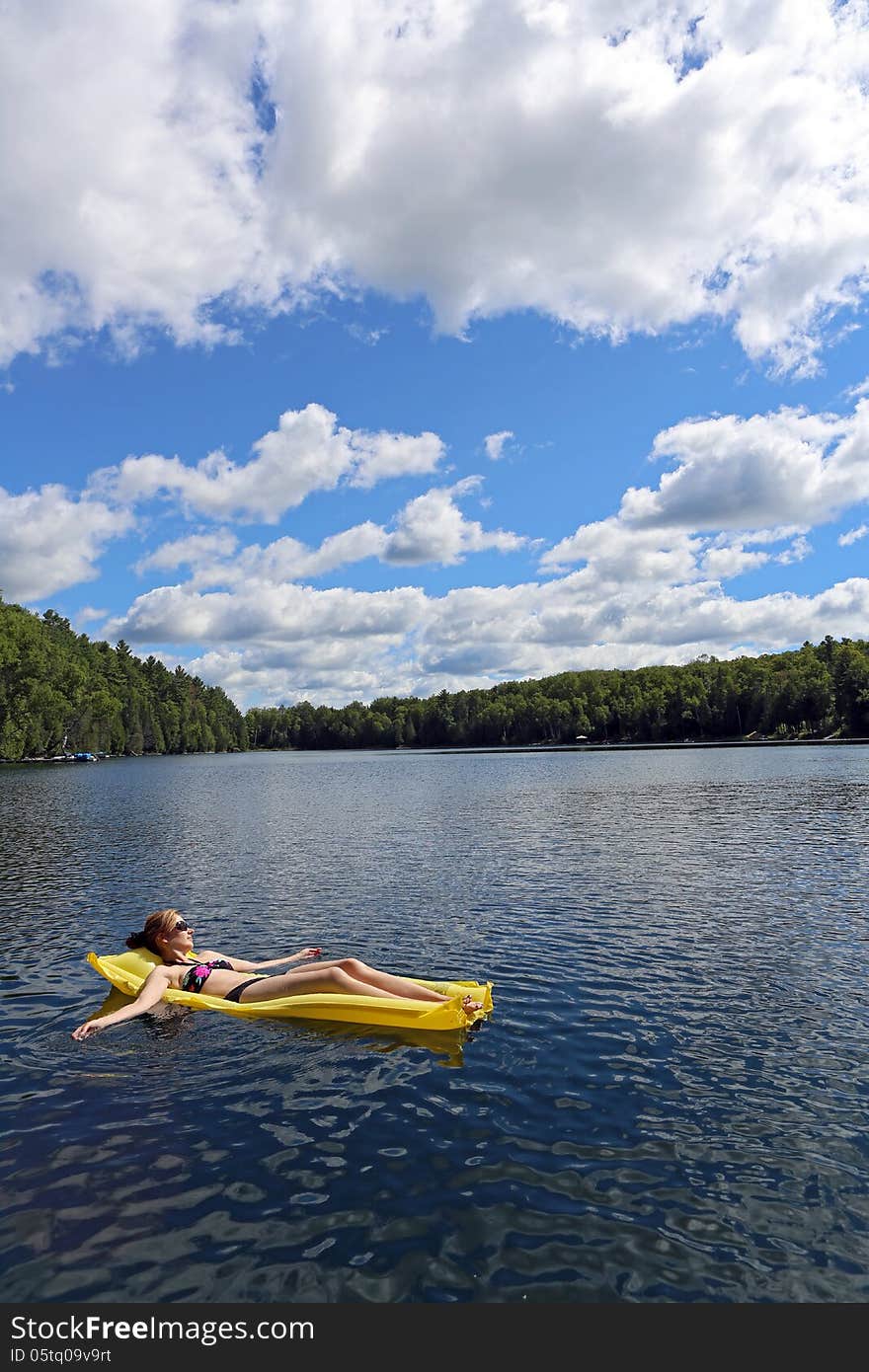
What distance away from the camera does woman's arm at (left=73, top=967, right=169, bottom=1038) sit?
11172mm

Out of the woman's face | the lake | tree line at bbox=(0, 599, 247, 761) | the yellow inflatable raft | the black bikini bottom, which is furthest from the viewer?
tree line at bbox=(0, 599, 247, 761)

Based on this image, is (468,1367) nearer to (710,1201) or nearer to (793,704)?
(710,1201)

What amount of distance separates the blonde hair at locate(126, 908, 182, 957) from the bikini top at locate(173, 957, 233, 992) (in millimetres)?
554

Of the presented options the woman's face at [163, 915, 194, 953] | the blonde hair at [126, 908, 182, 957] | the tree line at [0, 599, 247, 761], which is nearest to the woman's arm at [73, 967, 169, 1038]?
Result: the woman's face at [163, 915, 194, 953]

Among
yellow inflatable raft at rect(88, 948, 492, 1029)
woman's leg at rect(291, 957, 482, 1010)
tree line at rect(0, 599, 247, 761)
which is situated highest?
tree line at rect(0, 599, 247, 761)

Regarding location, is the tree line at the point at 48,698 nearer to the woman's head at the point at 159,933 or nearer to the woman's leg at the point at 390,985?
the woman's head at the point at 159,933

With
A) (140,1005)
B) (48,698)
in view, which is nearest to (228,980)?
(140,1005)

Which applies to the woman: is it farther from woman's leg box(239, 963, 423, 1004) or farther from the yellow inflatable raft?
the yellow inflatable raft

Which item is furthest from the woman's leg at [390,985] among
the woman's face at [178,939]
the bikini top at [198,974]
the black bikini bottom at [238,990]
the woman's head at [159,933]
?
the woman's head at [159,933]

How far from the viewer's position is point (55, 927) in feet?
61.9

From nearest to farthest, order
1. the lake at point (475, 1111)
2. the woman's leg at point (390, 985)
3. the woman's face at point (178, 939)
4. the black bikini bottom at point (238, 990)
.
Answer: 1. the lake at point (475, 1111)
2. the woman's leg at point (390, 985)
3. the black bikini bottom at point (238, 990)
4. the woman's face at point (178, 939)

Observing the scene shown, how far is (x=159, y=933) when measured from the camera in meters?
13.2

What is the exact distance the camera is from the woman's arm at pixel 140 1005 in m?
11.2

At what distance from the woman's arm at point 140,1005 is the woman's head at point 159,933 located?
0.67 m
